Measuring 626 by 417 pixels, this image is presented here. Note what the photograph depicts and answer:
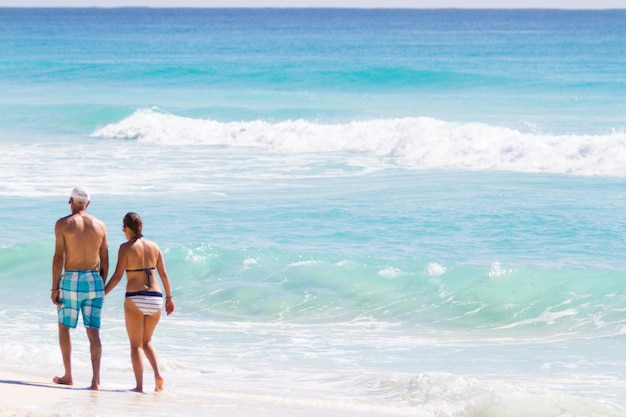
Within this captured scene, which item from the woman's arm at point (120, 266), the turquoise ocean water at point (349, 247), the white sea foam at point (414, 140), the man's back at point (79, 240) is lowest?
the turquoise ocean water at point (349, 247)

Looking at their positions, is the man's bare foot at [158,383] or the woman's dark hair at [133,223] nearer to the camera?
the woman's dark hair at [133,223]

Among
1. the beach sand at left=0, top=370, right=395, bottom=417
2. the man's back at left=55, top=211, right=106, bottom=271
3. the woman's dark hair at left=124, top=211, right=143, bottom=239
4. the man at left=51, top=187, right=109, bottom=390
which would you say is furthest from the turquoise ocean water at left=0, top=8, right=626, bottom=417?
the woman's dark hair at left=124, top=211, right=143, bottom=239

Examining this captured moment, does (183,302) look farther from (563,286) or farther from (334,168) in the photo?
(334,168)

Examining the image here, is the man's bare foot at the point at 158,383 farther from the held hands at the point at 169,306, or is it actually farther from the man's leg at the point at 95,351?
the held hands at the point at 169,306

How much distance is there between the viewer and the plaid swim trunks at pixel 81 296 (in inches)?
252

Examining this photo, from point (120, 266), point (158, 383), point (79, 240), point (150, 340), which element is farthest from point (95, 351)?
point (79, 240)

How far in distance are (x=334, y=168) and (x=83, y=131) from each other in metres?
10.1

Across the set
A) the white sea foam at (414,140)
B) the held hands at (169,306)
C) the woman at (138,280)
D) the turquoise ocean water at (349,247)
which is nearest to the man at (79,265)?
the woman at (138,280)

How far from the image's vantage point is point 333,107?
31266 mm

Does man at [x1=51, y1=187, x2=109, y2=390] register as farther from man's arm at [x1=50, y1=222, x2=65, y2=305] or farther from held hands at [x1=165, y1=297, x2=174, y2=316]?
held hands at [x1=165, y1=297, x2=174, y2=316]

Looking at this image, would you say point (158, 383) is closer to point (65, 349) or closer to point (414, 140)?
point (65, 349)

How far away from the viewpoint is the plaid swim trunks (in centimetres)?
640

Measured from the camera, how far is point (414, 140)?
22.2 meters

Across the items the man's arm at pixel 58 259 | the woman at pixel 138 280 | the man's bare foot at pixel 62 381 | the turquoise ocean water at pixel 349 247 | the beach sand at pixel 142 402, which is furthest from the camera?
the turquoise ocean water at pixel 349 247
